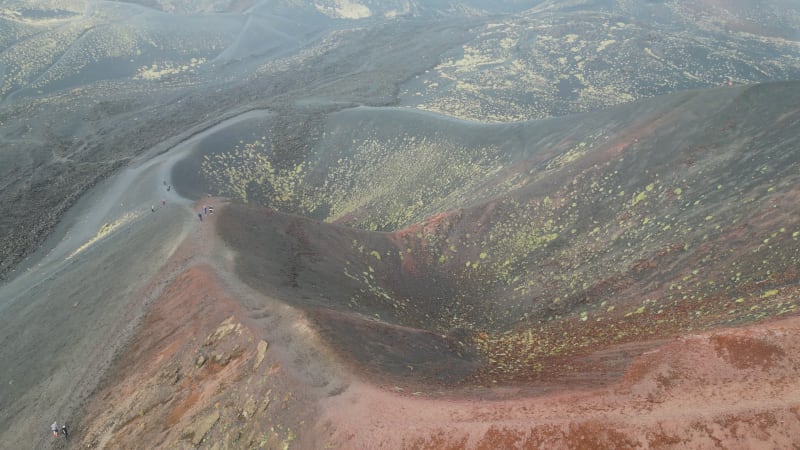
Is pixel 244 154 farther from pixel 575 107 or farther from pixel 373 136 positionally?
pixel 575 107

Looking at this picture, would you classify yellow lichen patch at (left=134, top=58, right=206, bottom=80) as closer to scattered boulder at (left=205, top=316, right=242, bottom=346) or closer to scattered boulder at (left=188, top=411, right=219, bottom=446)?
scattered boulder at (left=205, top=316, right=242, bottom=346)

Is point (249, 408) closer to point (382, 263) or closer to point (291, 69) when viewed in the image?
point (382, 263)

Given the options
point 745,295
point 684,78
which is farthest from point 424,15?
point 745,295

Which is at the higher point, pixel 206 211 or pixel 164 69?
pixel 164 69

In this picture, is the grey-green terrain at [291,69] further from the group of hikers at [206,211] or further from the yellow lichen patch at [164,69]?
the group of hikers at [206,211]

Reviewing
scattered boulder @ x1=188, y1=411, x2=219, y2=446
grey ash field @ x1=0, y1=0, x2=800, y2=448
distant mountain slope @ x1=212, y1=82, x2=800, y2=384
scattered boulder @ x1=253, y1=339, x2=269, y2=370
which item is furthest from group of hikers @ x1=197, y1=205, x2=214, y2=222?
scattered boulder @ x1=188, y1=411, x2=219, y2=446

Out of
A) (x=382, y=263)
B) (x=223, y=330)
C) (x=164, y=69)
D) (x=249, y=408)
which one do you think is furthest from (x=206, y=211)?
(x=164, y=69)
